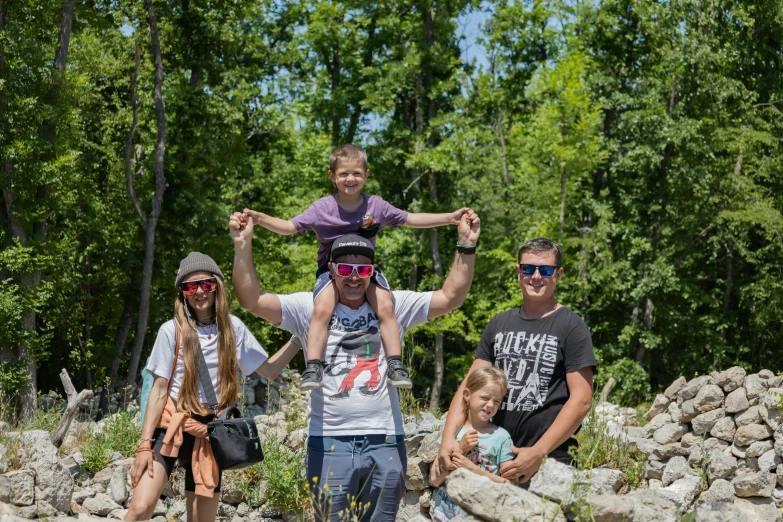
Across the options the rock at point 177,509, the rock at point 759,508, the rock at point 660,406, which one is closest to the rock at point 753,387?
the rock at point 660,406

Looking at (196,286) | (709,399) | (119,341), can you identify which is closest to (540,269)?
(196,286)

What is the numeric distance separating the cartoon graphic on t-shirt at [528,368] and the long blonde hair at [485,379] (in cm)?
7

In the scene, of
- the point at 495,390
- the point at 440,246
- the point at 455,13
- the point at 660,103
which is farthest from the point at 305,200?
the point at 495,390

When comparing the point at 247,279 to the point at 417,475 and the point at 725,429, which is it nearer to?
the point at 417,475

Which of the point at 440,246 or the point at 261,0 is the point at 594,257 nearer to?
the point at 440,246

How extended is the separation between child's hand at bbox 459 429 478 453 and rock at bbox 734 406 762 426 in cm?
656

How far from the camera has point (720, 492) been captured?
26.3ft

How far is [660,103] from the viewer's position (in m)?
23.8

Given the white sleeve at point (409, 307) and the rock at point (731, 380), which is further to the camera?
the rock at point (731, 380)

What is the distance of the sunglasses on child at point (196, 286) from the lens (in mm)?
4422

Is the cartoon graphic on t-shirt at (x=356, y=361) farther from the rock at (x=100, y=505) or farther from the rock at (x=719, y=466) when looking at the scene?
the rock at (x=719, y=466)

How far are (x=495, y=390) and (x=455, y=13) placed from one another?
81.6 feet

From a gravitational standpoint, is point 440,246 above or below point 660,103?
below

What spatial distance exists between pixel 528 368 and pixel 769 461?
5.98 meters
